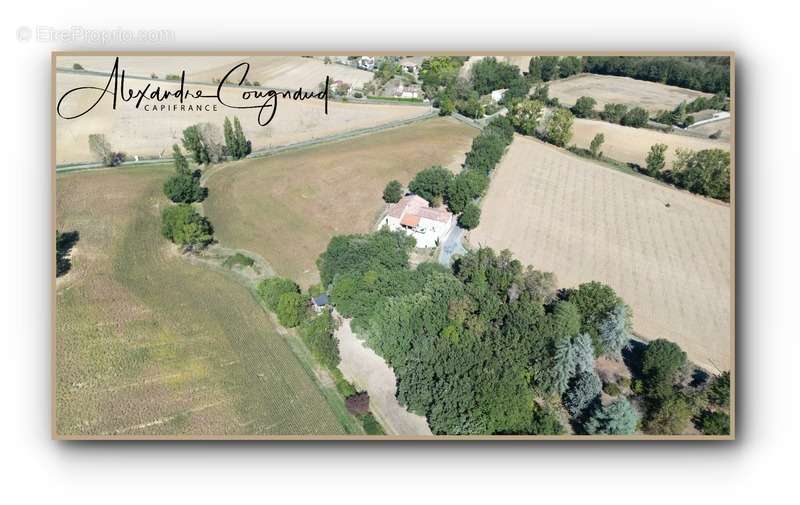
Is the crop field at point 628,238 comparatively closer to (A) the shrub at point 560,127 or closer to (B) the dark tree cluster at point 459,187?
(B) the dark tree cluster at point 459,187

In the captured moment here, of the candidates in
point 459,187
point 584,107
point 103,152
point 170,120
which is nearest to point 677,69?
point 459,187

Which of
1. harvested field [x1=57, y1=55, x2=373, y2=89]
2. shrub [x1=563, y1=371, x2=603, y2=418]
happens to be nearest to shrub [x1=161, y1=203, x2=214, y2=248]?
harvested field [x1=57, y1=55, x2=373, y2=89]

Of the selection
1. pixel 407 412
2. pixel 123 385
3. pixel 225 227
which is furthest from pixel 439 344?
pixel 225 227

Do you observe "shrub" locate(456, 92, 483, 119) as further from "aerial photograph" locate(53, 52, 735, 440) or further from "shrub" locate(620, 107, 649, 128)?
"shrub" locate(620, 107, 649, 128)

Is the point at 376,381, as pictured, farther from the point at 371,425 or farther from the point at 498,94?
the point at 498,94

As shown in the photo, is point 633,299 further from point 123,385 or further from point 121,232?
point 121,232
